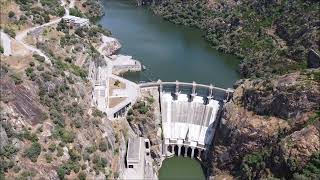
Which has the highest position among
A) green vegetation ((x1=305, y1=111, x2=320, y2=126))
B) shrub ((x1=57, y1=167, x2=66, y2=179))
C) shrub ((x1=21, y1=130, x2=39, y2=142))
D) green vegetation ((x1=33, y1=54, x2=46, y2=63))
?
green vegetation ((x1=33, y1=54, x2=46, y2=63))

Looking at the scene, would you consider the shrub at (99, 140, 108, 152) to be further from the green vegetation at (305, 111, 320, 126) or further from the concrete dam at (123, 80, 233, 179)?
the green vegetation at (305, 111, 320, 126)

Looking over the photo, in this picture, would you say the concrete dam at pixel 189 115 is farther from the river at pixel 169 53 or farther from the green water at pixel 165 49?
the green water at pixel 165 49

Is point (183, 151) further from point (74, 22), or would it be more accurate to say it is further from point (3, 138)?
point (74, 22)

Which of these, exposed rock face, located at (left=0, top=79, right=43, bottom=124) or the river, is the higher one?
exposed rock face, located at (left=0, top=79, right=43, bottom=124)

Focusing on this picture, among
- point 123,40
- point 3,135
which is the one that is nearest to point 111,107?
point 3,135

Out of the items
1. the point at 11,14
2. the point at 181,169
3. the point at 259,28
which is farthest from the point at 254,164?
the point at 259,28

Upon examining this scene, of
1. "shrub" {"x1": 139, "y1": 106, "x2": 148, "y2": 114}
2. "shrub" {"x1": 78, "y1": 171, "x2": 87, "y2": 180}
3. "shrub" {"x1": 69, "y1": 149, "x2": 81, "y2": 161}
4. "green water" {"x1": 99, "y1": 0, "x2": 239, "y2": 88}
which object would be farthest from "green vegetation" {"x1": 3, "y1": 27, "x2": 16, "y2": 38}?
"shrub" {"x1": 78, "y1": 171, "x2": 87, "y2": 180}
